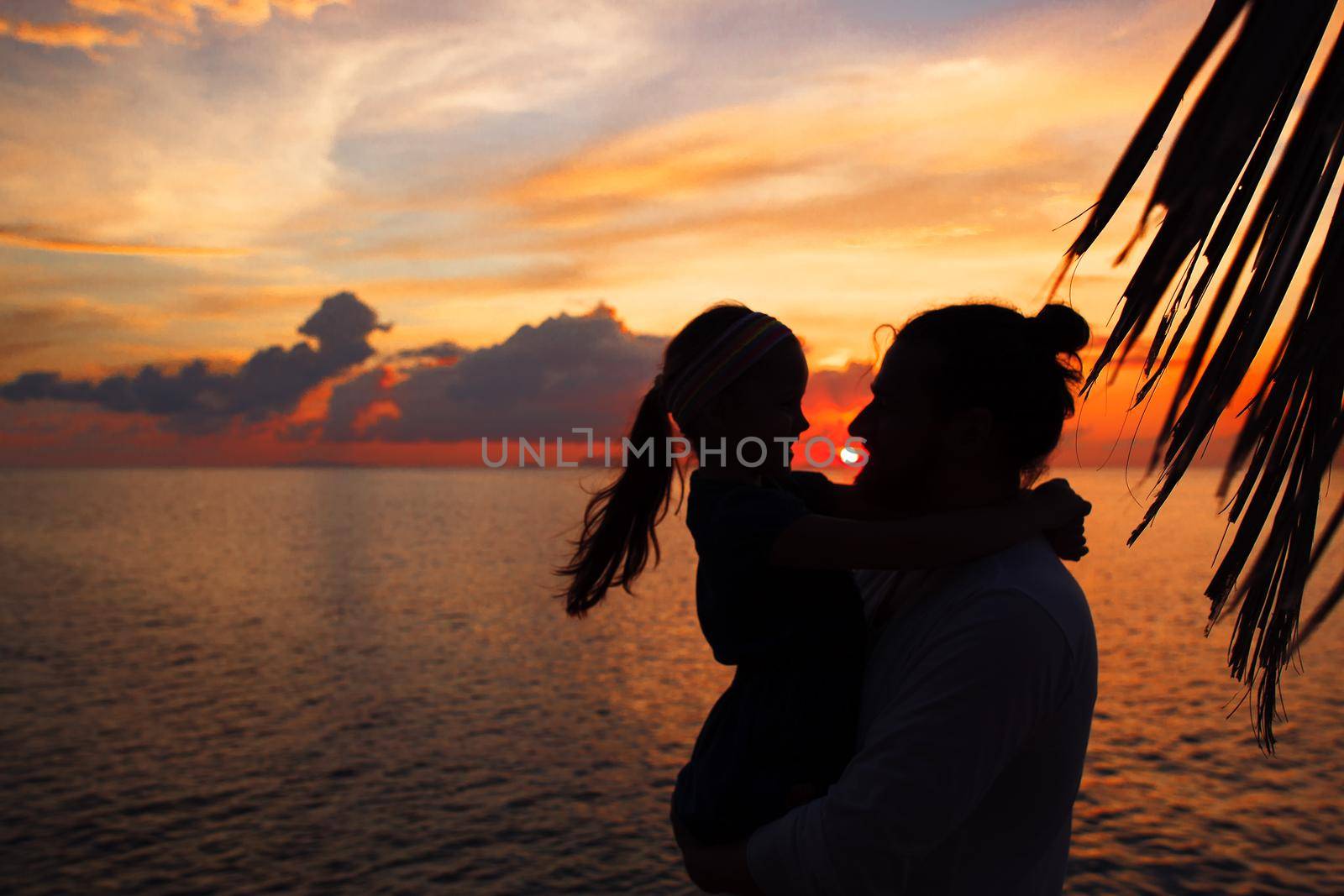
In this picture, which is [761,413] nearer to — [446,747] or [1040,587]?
[1040,587]

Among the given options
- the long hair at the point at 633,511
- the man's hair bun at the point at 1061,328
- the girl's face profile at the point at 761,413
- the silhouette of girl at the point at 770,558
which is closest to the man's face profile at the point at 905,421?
the silhouette of girl at the point at 770,558

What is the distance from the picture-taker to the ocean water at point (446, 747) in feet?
54.1

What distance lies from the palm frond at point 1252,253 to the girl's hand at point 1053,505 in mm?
320

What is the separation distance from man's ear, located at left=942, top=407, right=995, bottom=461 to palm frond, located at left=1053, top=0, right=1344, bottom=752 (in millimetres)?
357

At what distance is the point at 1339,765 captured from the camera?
23.4 meters

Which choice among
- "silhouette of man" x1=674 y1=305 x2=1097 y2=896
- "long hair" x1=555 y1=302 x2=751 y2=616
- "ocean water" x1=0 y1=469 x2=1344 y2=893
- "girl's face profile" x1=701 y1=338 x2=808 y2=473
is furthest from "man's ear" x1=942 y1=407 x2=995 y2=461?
"ocean water" x1=0 y1=469 x2=1344 y2=893

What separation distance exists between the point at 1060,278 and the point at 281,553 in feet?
251

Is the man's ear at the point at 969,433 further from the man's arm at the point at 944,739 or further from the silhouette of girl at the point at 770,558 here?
the man's arm at the point at 944,739

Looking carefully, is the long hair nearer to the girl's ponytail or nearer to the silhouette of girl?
the girl's ponytail

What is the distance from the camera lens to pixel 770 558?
219 centimetres

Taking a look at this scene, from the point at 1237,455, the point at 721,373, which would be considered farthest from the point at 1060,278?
the point at 721,373

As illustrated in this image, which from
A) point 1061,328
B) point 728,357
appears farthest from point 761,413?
point 1061,328

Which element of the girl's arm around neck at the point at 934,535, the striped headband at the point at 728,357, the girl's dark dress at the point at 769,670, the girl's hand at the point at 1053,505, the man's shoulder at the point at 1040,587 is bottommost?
the girl's dark dress at the point at 769,670

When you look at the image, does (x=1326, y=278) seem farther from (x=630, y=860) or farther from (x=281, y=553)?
(x=281, y=553)
